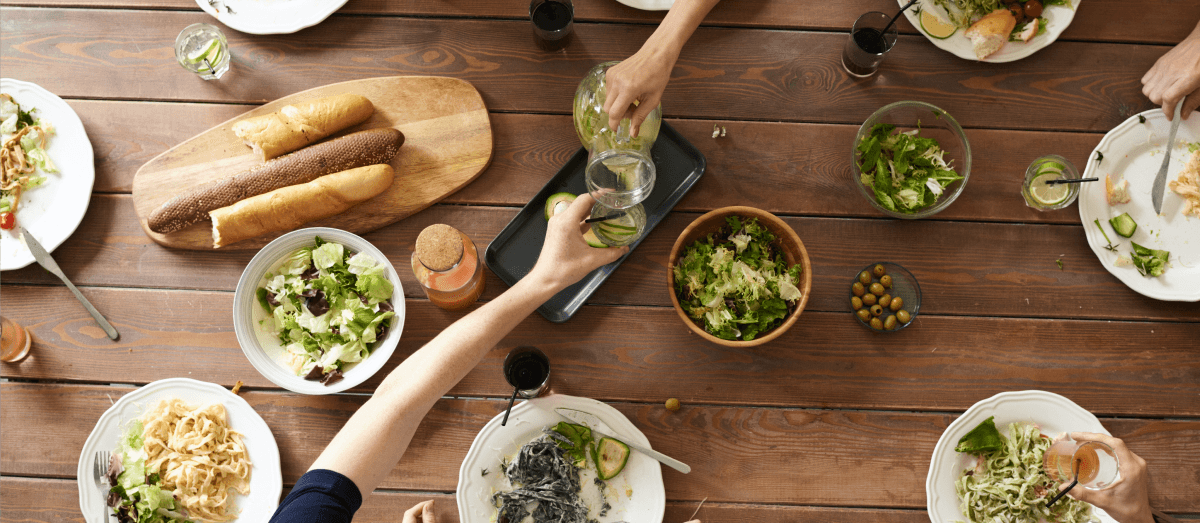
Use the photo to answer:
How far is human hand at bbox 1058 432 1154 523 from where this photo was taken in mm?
1713

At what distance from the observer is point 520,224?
201 cm

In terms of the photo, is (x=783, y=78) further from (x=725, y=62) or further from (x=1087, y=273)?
(x=1087, y=273)

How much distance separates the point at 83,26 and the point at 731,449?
8.56ft

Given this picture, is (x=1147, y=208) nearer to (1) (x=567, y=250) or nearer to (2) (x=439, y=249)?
(1) (x=567, y=250)

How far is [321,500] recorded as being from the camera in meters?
1.39

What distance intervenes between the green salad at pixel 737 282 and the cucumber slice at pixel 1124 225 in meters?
1.05

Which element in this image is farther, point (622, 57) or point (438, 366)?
point (622, 57)

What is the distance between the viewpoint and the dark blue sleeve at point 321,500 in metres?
1.36

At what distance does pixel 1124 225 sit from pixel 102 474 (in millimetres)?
3242

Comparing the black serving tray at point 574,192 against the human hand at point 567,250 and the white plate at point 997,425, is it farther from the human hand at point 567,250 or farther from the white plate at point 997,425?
the white plate at point 997,425

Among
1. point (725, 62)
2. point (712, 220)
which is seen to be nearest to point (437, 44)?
point (725, 62)

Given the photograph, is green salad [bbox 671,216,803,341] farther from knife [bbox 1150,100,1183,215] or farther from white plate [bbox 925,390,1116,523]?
knife [bbox 1150,100,1183,215]

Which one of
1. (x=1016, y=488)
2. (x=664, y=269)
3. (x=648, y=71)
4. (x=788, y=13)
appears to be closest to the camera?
(x=648, y=71)

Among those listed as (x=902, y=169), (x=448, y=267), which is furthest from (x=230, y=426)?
(x=902, y=169)
